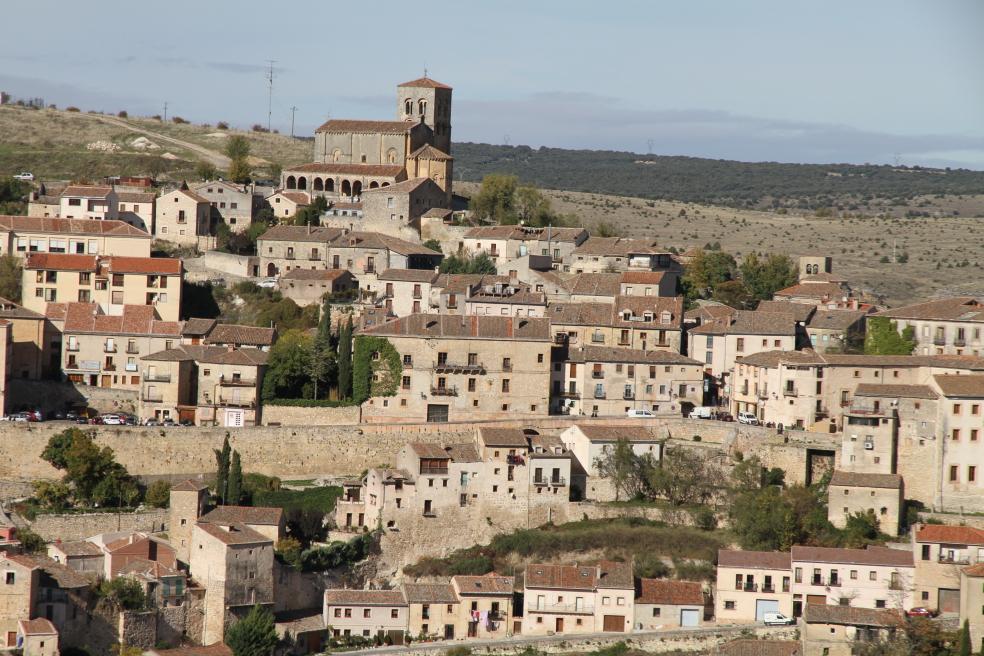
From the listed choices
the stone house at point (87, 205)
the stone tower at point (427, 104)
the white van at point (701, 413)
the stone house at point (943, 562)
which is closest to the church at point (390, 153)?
the stone tower at point (427, 104)

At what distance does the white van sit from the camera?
66.1 metres

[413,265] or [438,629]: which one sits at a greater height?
[413,265]

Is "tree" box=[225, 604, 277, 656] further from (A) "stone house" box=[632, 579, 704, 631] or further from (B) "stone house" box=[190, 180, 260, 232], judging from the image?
(B) "stone house" box=[190, 180, 260, 232]

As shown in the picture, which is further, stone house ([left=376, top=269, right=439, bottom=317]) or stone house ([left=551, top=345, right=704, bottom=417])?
stone house ([left=376, top=269, right=439, bottom=317])

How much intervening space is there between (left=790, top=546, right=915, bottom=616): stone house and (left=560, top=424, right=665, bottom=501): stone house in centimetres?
777

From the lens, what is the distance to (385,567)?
59.1 metres

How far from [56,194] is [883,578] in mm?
45940

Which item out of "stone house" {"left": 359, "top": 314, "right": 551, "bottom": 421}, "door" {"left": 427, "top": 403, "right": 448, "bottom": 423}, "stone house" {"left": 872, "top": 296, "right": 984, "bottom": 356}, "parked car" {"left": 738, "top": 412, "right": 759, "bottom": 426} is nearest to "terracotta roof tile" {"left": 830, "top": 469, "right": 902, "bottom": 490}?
"parked car" {"left": 738, "top": 412, "right": 759, "bottom": 426}

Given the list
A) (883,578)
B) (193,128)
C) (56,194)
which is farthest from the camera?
(193,128)

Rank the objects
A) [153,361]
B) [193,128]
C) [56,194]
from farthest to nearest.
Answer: [193,128], [56,194], [153,361]

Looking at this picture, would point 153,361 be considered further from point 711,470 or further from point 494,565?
point 711,470

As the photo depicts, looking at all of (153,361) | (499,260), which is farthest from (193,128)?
(153,361)

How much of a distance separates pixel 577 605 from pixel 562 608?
50 cm

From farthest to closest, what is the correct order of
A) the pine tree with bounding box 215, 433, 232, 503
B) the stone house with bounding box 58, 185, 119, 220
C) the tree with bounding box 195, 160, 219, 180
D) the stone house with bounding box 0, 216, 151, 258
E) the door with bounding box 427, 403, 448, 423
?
the tree with bounding box 195, 160, 219, 180
the stone house with bounding box 58, 185, 119, 220
the stone house with bounding box 0, 216, 151, 258
the door with bounding box 427, 403, 448, 423
the pine tree with bounding box 215, 433, 232, 503
